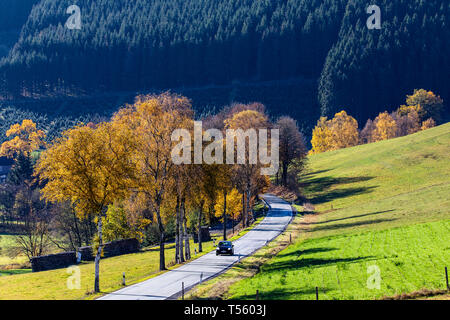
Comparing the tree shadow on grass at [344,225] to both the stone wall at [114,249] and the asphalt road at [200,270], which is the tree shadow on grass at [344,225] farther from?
the stone wall at [114,249]

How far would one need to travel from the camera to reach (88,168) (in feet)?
124

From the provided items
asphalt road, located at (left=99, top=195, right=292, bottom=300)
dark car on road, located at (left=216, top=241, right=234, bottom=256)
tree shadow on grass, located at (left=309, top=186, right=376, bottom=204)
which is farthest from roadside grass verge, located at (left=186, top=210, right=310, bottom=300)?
tree shadow on grass, located at (left=309, top=186, right=376, bottom=204)

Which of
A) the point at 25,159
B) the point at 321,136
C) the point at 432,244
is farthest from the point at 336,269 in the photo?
the point at 321,136

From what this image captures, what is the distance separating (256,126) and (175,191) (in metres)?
29.9

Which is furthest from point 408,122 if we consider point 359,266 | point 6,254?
point 359,266

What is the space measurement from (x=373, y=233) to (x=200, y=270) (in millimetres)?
17241

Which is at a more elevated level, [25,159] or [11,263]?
[25,159]

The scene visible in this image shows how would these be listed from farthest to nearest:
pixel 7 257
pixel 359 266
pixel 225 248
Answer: pixel 7 257, pixel 225 248, pixel 359 266

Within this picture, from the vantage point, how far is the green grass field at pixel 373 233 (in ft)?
101

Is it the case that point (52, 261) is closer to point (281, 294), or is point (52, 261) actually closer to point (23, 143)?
point (281, 294)

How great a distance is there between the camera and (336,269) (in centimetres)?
3547

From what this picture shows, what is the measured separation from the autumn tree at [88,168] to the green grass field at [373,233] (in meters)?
12.6

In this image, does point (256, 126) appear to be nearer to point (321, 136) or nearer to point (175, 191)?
point (175, 191)
